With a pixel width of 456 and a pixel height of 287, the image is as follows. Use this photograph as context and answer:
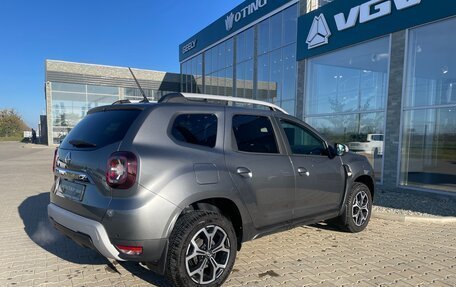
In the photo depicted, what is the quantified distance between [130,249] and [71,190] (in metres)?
0.93

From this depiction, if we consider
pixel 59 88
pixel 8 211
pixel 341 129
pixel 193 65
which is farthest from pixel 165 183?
pixel 59 88

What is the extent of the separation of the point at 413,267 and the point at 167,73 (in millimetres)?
31738

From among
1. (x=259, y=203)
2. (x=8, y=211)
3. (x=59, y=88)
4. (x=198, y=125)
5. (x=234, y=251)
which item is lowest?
(x=8, y=211)

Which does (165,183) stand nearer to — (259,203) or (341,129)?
(259,203)

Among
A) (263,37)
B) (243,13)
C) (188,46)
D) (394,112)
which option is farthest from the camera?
(188,46)

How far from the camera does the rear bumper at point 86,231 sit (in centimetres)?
292

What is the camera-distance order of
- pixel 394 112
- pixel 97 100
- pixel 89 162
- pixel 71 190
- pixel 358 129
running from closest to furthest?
pixel 89 162
pixel 71 190
pixel 394 112
pixel 358 129
pixel 97 100

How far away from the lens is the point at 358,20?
35.4ft

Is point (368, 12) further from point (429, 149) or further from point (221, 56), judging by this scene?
point (221, 56)

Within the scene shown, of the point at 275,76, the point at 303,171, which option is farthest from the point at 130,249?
the point at 275,76

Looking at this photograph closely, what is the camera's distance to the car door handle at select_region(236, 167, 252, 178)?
3492 mm

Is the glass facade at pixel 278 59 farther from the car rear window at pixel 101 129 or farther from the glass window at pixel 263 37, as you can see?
the car rear window at pixel 101 129

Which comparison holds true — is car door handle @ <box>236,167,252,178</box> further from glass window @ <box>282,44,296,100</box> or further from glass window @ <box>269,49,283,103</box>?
glass window @ <box>269,49,283,103</box>

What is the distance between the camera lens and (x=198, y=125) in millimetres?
3406
